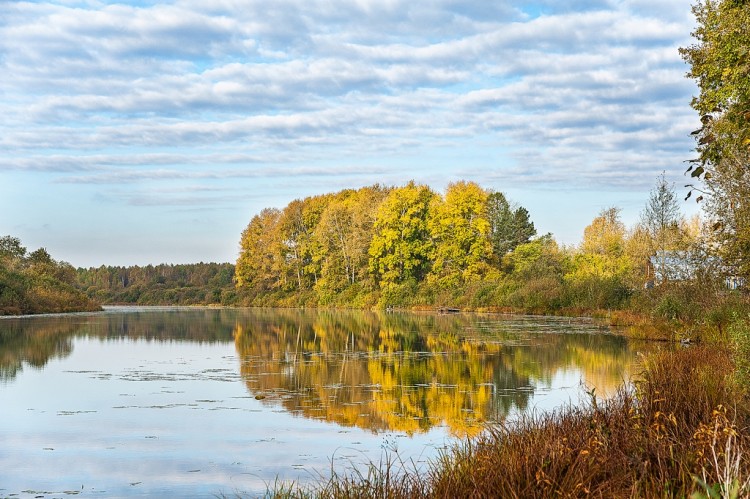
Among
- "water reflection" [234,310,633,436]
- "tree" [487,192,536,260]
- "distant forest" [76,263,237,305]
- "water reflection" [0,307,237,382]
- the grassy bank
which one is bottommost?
"water reflection" [234,310,633,436]

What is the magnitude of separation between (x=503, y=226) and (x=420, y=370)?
44785mm

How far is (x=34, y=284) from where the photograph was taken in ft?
159

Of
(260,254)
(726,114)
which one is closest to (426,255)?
(260,254)

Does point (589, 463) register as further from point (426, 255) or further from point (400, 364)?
point (426, 255)

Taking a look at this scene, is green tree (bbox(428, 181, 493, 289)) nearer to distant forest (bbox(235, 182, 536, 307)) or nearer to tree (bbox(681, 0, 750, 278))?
distant forest (bbox(235, 182, 536, 307))

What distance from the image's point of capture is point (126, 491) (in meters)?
7.58

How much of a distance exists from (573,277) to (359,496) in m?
44.3

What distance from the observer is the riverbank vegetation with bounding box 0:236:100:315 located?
43.5m

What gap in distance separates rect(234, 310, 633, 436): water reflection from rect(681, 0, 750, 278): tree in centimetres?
380

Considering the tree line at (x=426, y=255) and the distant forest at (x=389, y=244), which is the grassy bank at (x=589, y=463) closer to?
the tree line at (x=426, y=255)

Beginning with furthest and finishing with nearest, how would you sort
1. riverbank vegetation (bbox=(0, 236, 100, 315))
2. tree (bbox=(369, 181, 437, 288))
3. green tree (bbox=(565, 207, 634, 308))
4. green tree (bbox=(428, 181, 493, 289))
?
tree (bbox=(369, 181, 437, 288)) < green tree (bbox=(428, 181, 493, 289)) < riverbank vegetation (bbox=(0, 236, 100, 315)) < green tree (bbox=(565, 207, 634, 308))

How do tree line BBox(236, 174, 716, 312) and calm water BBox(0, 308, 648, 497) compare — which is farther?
tree line BBox(236, 174, 716, 312)

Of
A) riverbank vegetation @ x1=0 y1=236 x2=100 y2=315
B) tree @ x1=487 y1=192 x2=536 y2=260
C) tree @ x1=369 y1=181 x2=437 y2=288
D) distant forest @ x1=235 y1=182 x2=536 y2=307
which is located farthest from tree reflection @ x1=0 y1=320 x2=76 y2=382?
tree @ x1=487 y1=192 x2=536 y2=260

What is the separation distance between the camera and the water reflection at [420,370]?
39.5 ft
